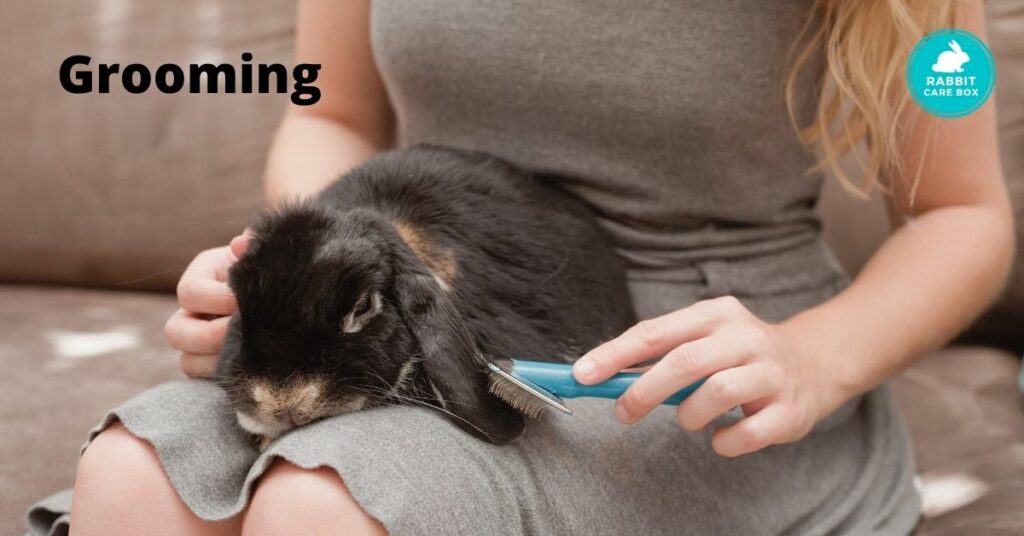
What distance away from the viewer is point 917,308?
1.01 meters

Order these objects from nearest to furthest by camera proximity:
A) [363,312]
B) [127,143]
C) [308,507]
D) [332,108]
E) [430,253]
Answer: [308,507] → [363,312] → [430,253] → [332,108] → [127,143]

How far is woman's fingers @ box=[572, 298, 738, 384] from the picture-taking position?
2.52 feet

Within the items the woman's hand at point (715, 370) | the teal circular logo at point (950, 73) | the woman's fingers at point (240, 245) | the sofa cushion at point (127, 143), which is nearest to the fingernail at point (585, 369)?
the woman's hand at point (715, 370)

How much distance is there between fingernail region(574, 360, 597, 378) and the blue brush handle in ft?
0.05

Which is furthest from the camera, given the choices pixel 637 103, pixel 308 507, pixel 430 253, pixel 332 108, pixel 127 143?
pixel 127 143

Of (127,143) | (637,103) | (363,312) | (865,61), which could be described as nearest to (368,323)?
(363,312)

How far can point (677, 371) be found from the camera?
765 millimetres

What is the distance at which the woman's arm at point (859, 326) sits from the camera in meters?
0.78

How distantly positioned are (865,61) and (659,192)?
241 mm

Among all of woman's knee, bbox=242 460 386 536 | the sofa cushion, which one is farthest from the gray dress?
the sofa cushion

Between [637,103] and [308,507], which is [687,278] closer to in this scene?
[637,103]

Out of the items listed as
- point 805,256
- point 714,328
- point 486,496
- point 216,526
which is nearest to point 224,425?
point 216,526

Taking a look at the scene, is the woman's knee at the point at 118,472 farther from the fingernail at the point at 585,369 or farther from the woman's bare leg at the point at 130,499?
the fingernail at the point at 585,369

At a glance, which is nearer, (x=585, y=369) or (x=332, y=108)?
(x=585, y=369)
